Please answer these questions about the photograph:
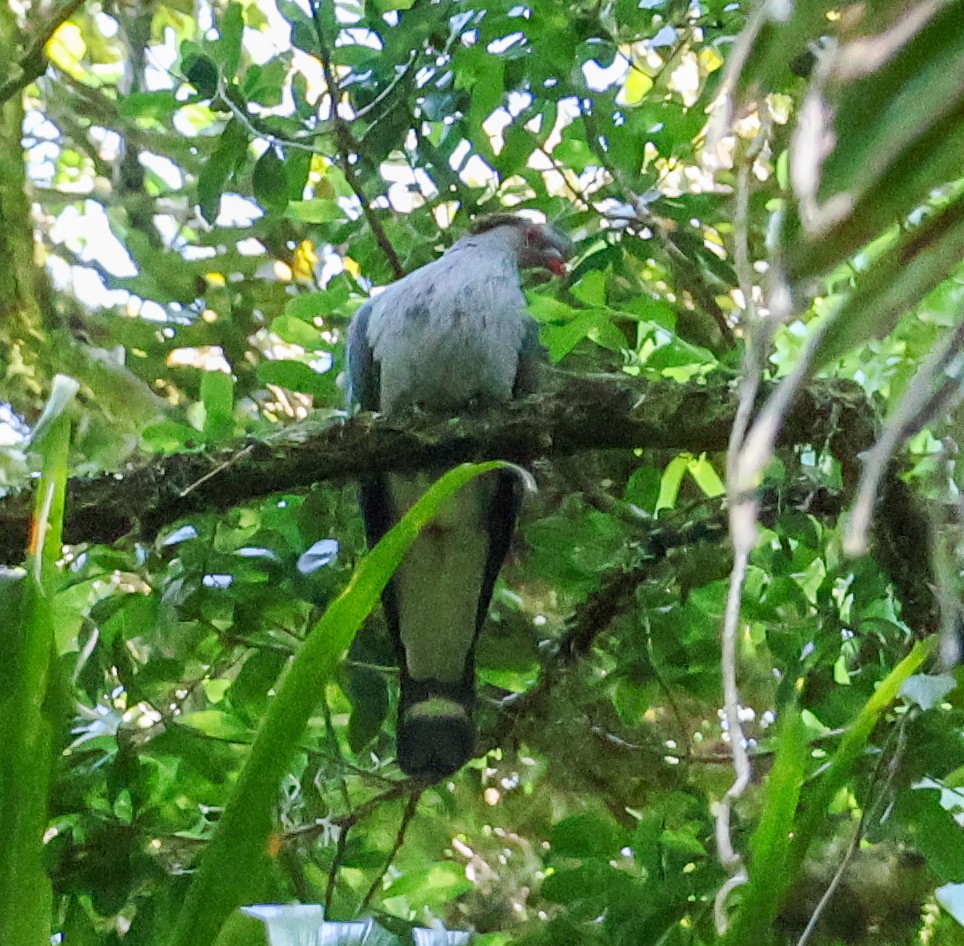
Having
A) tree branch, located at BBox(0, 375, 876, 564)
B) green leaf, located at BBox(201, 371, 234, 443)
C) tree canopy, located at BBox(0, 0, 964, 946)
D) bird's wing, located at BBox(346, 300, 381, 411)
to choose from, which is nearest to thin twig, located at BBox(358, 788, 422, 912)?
tree canopy, located at BBox(0, 0, 964, 946)

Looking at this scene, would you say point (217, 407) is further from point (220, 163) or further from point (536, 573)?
point (536, 573)

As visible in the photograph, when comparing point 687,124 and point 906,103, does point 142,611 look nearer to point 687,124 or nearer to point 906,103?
point 687,124

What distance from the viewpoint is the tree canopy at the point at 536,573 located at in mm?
974

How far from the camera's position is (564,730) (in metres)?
2.00

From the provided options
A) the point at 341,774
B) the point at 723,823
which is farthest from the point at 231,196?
the point at 723,823

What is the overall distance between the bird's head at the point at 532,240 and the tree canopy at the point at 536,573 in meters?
0.09

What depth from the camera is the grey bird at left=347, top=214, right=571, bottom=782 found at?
2.10 m

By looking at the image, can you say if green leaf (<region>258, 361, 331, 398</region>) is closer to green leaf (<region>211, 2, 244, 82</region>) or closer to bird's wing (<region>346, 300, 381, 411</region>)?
bird's wing (<region>346, 300, 381, 411</region>)

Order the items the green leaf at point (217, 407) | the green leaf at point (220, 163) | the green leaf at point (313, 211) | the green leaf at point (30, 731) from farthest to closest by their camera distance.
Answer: the green leaf at point (313, 211)
the green leaf at point (220, 163)
the green leaf at point (217, 407)
the green leaf at point (30, 731)

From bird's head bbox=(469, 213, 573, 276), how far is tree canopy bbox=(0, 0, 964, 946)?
9cm

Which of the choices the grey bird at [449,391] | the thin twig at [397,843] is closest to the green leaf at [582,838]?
the thin twig at [397,843]

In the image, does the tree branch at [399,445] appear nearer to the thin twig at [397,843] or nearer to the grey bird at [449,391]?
the grey bird at [449,391]

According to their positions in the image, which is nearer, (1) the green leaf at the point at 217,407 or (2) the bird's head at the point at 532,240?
(1) the green leaf at the point at 217,407

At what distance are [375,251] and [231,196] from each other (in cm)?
63
